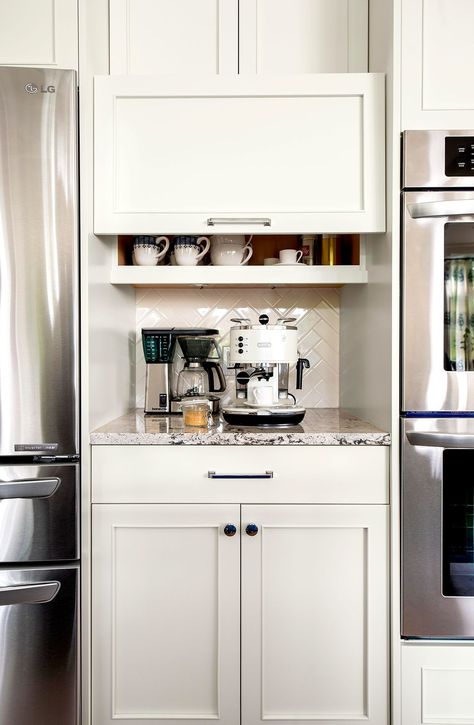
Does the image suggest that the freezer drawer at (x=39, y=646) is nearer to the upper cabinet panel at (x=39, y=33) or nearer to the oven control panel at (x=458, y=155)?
the upper cabinet panel at (x=39, y=33)

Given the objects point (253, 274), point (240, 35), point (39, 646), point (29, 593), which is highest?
point (240, 35)

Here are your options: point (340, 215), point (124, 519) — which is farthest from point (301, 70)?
point (124, 519)

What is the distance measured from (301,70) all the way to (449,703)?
201cm

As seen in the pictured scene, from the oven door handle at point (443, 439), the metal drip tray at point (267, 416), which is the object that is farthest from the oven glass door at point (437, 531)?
the metal drip tray at point (267, 416)

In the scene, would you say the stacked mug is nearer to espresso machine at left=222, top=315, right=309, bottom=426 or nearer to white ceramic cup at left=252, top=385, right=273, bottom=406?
espresso machine at left=222, top=315, right=309, bottom=426

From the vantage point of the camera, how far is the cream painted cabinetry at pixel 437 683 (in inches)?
59.9

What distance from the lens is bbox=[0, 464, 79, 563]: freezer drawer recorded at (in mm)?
1490

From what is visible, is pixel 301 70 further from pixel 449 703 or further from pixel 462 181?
pixel 449 703

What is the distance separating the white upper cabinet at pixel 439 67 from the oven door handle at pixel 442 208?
0.24 m

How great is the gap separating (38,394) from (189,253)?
70 centimetres

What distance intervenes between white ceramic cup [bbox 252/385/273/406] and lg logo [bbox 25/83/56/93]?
1.05 metres

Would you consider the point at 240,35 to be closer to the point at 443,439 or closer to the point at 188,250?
the point at 188,250

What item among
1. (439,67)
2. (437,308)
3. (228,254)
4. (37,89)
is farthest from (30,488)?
(439,67)

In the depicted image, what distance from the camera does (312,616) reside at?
155cm
